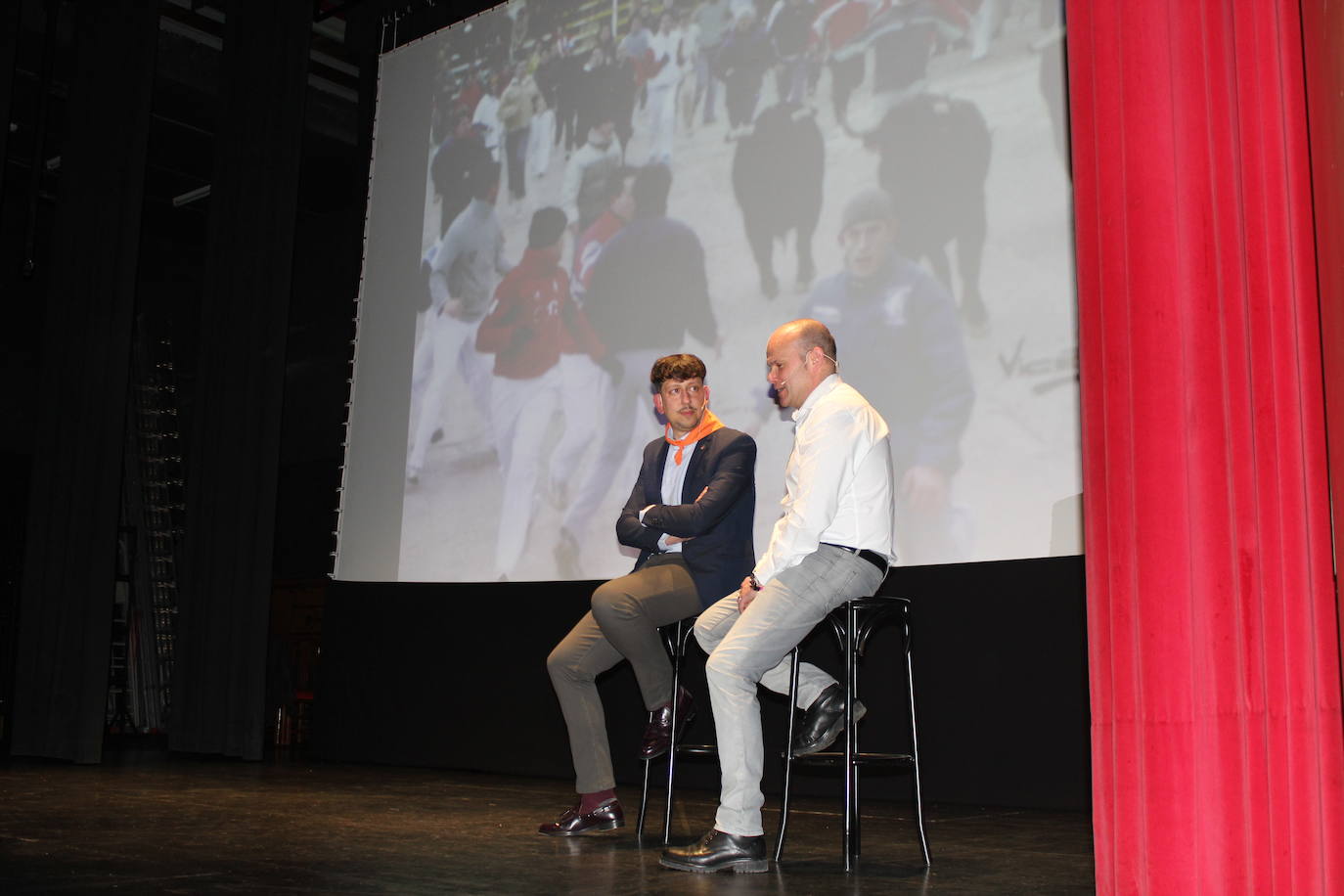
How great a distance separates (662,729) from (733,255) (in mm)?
2123

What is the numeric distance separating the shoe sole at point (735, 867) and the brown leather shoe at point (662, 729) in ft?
1.80

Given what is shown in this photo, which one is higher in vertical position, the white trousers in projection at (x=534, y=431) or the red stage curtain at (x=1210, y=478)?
the white trousers in projection at (x=534, y=431)

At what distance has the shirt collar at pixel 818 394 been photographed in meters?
2.80

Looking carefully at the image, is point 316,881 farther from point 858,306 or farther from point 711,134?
point 711,134

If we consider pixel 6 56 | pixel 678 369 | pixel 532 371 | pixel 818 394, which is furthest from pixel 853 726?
pixel 6 56

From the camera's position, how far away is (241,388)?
19.6 feet

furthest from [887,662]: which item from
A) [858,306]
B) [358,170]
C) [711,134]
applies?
[358,170]

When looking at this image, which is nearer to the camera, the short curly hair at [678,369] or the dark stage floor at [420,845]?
the dark stage floor at [420,845]

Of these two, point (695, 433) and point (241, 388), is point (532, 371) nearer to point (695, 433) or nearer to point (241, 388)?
point (241, 388)

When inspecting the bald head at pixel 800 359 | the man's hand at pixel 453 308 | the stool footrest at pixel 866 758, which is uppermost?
the man's hand at pixel 453 308

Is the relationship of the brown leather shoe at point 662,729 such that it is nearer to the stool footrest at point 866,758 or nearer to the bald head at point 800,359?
the stool footrest at point 866,758

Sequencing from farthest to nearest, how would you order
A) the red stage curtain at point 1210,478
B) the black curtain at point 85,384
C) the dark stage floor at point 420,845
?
the black curtain at point 85,384, the dark stage floor at point 420,845, the red stage curtain at point 1210,478

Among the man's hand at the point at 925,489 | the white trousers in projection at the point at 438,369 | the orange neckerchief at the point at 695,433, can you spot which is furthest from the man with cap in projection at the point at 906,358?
the white trousers in projection at the point at 438,369

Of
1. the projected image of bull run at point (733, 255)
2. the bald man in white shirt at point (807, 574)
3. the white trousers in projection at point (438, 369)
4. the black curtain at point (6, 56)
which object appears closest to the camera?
the bald man in white shirt at point (807, 574)
